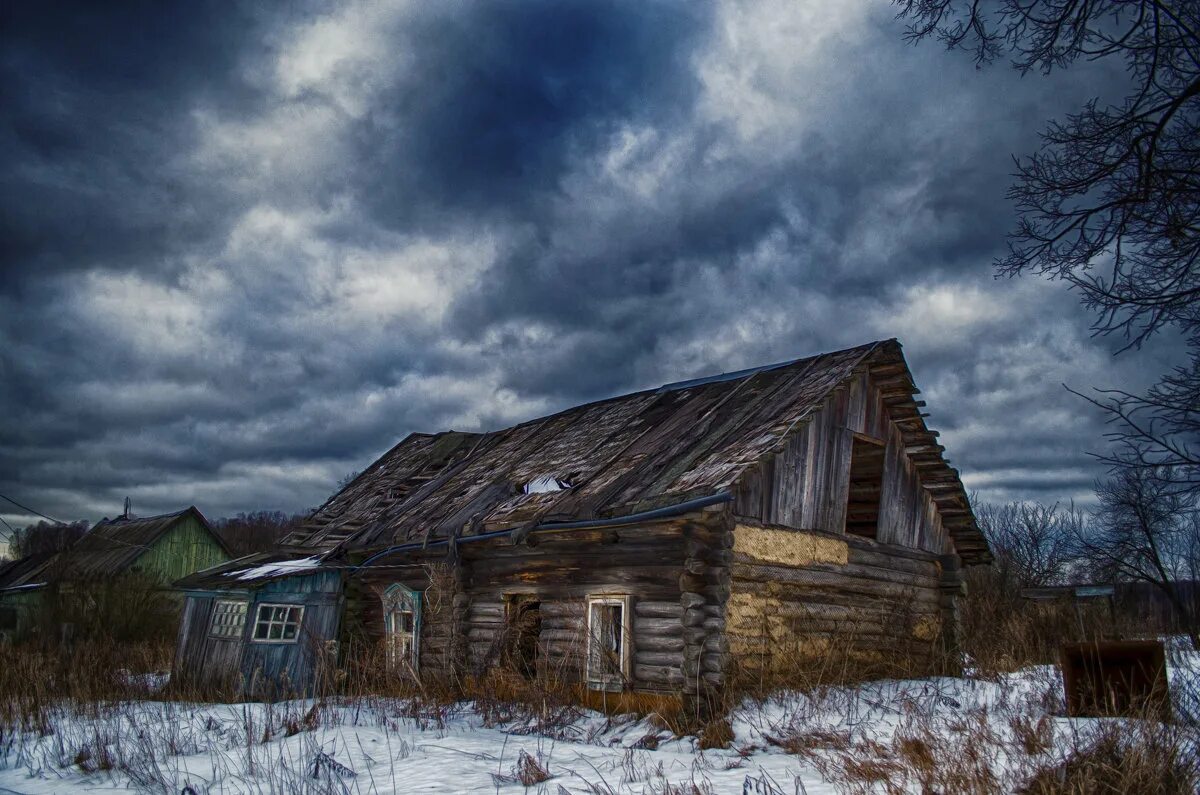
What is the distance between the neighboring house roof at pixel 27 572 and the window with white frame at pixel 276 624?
2189 cm

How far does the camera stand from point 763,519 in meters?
11.8

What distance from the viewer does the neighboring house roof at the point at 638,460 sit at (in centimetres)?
1198

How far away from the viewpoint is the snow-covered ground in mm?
6914

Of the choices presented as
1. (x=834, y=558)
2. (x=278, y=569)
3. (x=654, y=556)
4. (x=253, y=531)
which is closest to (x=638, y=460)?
(x=654, y=556)

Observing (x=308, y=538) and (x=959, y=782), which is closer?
(x=959, y=782)

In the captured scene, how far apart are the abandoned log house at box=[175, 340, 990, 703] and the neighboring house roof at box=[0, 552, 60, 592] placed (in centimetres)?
2211

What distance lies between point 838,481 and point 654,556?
11.4 ft

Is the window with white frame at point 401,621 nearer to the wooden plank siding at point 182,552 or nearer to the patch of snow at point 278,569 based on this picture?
the patch of snow at point 278,569

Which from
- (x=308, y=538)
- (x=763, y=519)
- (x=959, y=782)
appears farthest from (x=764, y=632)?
(x=308, y=538)

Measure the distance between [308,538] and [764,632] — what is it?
38.7ft

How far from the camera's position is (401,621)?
15875 millimetres

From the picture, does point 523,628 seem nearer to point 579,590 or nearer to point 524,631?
point 524,631

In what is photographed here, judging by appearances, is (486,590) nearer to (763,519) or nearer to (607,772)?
(763,519)

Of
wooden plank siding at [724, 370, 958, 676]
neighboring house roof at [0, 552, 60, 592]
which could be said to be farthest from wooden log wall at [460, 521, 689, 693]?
neighboring house roof at [0, 552, 60, 592]
